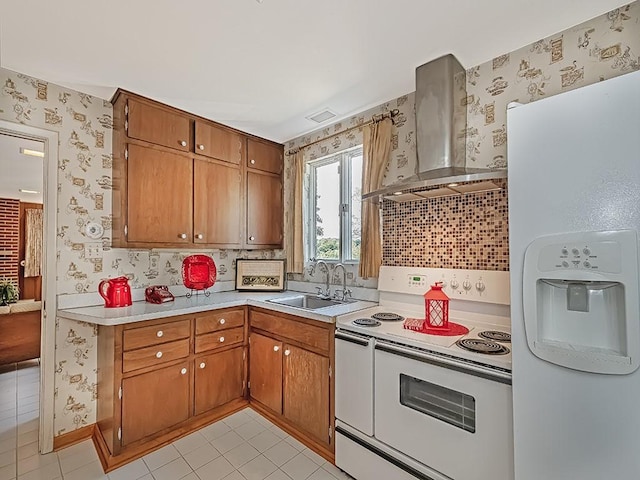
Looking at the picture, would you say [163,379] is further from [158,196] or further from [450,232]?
[450,232]

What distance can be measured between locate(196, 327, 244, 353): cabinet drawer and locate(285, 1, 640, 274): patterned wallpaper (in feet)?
4.55

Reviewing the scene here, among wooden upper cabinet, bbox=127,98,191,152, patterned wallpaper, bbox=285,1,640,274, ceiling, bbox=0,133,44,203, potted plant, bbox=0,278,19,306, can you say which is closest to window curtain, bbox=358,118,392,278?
patterned wallpaper, bbox=285,1,640,274

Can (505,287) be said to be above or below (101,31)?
below

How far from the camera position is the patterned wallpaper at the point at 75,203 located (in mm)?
2135

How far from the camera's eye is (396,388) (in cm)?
166

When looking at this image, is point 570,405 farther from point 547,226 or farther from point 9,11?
point 9,11

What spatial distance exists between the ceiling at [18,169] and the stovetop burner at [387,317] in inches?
107

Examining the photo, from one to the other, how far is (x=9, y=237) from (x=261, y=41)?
6.29m

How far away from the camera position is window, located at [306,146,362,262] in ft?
9.29

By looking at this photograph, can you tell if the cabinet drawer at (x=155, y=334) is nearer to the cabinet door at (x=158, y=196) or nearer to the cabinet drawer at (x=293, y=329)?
the cabinet drawer at (x=293, y=329)

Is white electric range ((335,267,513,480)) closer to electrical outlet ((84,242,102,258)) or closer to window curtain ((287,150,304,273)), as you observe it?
window curtain ((287,150,304,273))

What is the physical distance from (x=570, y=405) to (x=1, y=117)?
334cm

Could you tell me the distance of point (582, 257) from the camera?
3.51ft

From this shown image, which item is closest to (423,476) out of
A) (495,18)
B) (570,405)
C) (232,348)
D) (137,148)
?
(570,405)
